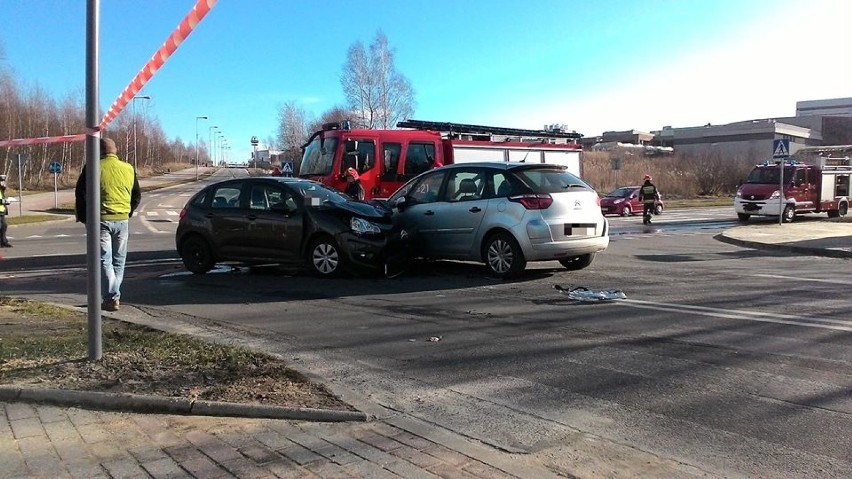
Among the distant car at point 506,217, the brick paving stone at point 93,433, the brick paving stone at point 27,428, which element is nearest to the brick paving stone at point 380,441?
the brick paving stone at point 93,433

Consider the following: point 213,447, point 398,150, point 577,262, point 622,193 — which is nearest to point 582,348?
point 213,447

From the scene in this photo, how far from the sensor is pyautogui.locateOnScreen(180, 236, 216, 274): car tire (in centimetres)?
1094

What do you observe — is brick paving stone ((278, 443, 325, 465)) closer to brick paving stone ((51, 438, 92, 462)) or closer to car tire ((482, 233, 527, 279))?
brick paving stone ((51, 438, 92, 462))

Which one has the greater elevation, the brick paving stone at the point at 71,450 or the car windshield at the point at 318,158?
the car windshield at the point at 318,158

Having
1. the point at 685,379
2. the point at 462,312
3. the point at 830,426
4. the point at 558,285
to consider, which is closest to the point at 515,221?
the point at 558,285

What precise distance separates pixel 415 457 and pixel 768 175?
2573cm

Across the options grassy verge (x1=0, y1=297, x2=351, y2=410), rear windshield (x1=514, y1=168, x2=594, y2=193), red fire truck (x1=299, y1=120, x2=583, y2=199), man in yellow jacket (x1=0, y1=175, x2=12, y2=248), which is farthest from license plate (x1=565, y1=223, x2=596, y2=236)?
man in yellow jacket (x1=0, y1=175, x2=12, y2=248)

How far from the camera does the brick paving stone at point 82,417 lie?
4062 mm

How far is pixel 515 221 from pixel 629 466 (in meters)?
6.28

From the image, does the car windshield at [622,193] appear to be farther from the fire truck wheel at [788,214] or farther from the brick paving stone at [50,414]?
the brick paving stone at [50,414]

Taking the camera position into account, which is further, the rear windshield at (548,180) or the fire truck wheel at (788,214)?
the fire truck wheel at (788,214)

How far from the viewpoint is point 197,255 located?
11.0 m

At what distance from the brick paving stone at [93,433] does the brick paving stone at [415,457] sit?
174 centimetres

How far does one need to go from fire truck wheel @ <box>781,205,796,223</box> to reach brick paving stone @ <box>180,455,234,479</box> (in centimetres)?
2576
